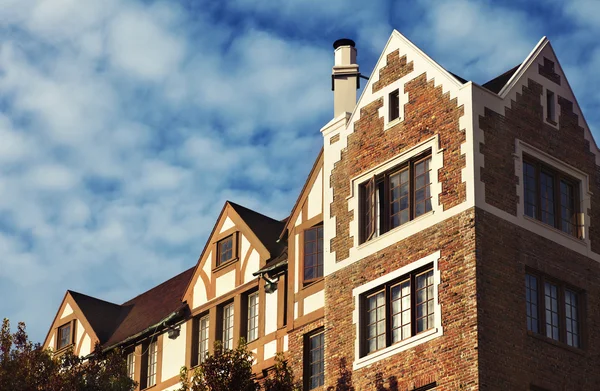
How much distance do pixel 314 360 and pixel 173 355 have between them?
266 inches

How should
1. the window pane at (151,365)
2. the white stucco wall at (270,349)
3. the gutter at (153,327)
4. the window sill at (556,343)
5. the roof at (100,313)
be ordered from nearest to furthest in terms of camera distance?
the window sill at (556,343) < the white stucco wall at (270,349) < the gutter at (153,327) < the window pane at (151,365) < the roof at (100,313)

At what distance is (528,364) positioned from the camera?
3011cm

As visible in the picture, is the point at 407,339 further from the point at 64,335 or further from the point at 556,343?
the point at 64,335

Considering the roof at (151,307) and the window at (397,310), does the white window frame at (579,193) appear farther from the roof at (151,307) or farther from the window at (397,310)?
the roof at (151,307)

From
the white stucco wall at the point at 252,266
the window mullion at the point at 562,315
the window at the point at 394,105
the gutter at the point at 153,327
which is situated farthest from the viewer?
the gutter at the point at 153,327

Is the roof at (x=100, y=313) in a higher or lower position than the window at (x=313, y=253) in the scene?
higher

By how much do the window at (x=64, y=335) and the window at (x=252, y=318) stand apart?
9643 mm

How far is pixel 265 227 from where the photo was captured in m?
39.5

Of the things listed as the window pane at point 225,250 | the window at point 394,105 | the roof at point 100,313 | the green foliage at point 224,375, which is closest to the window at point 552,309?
the window at point 394,105

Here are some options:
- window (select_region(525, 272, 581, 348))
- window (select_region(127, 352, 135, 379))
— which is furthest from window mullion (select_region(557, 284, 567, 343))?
window (select_region(127, 352, 135, 379))

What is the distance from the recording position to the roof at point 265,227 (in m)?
38.3

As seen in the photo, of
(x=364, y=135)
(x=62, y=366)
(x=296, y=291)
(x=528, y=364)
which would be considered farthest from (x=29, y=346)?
(x=528, y=364)

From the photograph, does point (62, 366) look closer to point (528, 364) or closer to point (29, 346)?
point (29, 346)

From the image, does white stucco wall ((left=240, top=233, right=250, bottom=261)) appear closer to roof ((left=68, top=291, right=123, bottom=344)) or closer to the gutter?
the gutter
